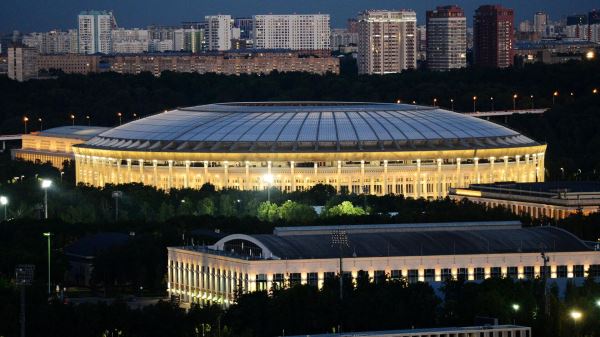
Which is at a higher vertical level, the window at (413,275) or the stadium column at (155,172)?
the stadium column at (155,172)

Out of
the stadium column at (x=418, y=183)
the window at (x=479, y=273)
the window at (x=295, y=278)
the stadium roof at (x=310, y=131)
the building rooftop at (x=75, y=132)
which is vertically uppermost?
the stadium roof at (x=310, y=131)

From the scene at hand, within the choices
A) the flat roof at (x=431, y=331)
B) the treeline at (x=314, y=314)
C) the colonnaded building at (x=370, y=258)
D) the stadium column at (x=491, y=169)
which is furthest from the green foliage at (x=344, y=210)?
the flat roof at (x=431, y=331)

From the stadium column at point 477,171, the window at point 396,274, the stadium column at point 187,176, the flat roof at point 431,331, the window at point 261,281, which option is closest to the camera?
the flat roof at point 431,331

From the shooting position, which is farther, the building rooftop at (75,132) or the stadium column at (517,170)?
the building rooftop at (75,132)

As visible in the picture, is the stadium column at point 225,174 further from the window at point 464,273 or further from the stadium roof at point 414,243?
the window at point 464,273

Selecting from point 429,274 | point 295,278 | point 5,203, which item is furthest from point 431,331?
point 5,203

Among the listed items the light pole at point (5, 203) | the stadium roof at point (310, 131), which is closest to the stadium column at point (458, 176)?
the stadium roof at point (310, 131)

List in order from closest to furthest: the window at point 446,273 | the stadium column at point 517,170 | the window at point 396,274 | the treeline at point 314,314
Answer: the treeline at point 314,314
the window at point 396,274
the window at point 446,273
the stadium column at point 517,170
